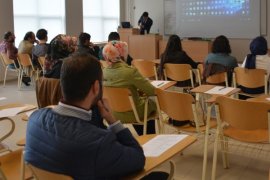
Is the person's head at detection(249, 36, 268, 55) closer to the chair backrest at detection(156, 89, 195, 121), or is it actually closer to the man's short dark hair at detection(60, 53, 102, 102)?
the chair backrest at detection(156, 89, 195, 121)

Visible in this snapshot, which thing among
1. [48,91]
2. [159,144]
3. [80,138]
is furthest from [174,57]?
[80,138]

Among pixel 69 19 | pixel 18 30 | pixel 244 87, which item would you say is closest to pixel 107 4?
pixel 69 19

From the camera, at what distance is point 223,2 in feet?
32.1

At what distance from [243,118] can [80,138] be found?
1.43 metres

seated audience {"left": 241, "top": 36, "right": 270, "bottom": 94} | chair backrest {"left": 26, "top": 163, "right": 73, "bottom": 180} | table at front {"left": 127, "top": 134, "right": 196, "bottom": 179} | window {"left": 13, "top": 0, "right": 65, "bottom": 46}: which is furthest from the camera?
window {"left": 13, "top": 0, "right": 65, "bottom": 46}

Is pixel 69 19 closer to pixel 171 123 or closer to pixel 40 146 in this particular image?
pixel 171 123

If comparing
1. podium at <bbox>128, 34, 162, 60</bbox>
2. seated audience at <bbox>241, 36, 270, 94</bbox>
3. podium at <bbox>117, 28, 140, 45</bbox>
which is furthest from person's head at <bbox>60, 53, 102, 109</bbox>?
podium at <bbox>117, 28, 140, 45</bbox>

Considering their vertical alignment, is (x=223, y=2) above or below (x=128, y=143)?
above

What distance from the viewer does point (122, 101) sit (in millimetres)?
3393

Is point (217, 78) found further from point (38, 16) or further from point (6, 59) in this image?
point (38, 16)

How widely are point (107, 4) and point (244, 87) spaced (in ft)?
24.5

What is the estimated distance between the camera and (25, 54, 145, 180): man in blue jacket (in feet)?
4.80

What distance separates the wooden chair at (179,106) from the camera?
2.88 meters

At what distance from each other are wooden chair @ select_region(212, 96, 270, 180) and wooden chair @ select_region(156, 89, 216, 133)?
0.21 meters
